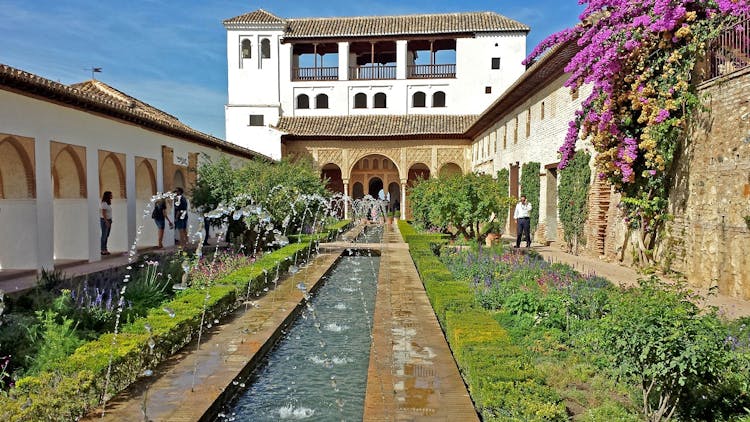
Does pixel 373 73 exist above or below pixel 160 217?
above

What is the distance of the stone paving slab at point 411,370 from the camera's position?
3.62 m

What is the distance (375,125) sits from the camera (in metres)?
31.0

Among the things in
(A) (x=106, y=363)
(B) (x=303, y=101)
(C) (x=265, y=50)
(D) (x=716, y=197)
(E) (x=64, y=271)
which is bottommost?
(E) (x=64, y=271)

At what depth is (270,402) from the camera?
4238mm

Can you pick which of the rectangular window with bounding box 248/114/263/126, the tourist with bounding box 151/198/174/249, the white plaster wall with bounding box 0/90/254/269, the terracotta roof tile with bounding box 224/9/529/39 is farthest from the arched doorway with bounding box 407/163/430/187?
the tourist with bounding box 151/198/174/249

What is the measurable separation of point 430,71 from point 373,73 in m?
3.30

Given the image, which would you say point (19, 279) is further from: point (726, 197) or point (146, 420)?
point (726, 197)

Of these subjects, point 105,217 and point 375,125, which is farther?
point 375,125

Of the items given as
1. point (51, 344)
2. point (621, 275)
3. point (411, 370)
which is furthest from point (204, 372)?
point (621, 275)

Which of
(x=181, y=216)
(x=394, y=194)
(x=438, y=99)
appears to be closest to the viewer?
(x=181, y=216)

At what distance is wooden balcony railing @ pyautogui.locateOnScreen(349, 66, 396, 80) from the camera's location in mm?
31891

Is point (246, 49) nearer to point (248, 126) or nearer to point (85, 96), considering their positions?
point (248, 126)

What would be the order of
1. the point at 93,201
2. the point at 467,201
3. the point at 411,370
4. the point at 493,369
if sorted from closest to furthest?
the point at 493,369, the point at 411,370, the point at 93,201, the point at 467,201

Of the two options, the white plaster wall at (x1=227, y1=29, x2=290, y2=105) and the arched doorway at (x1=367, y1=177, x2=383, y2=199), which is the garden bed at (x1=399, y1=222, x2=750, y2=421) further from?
the arched doorway at (x1=367, y1=177, x2=383, y2=199)
